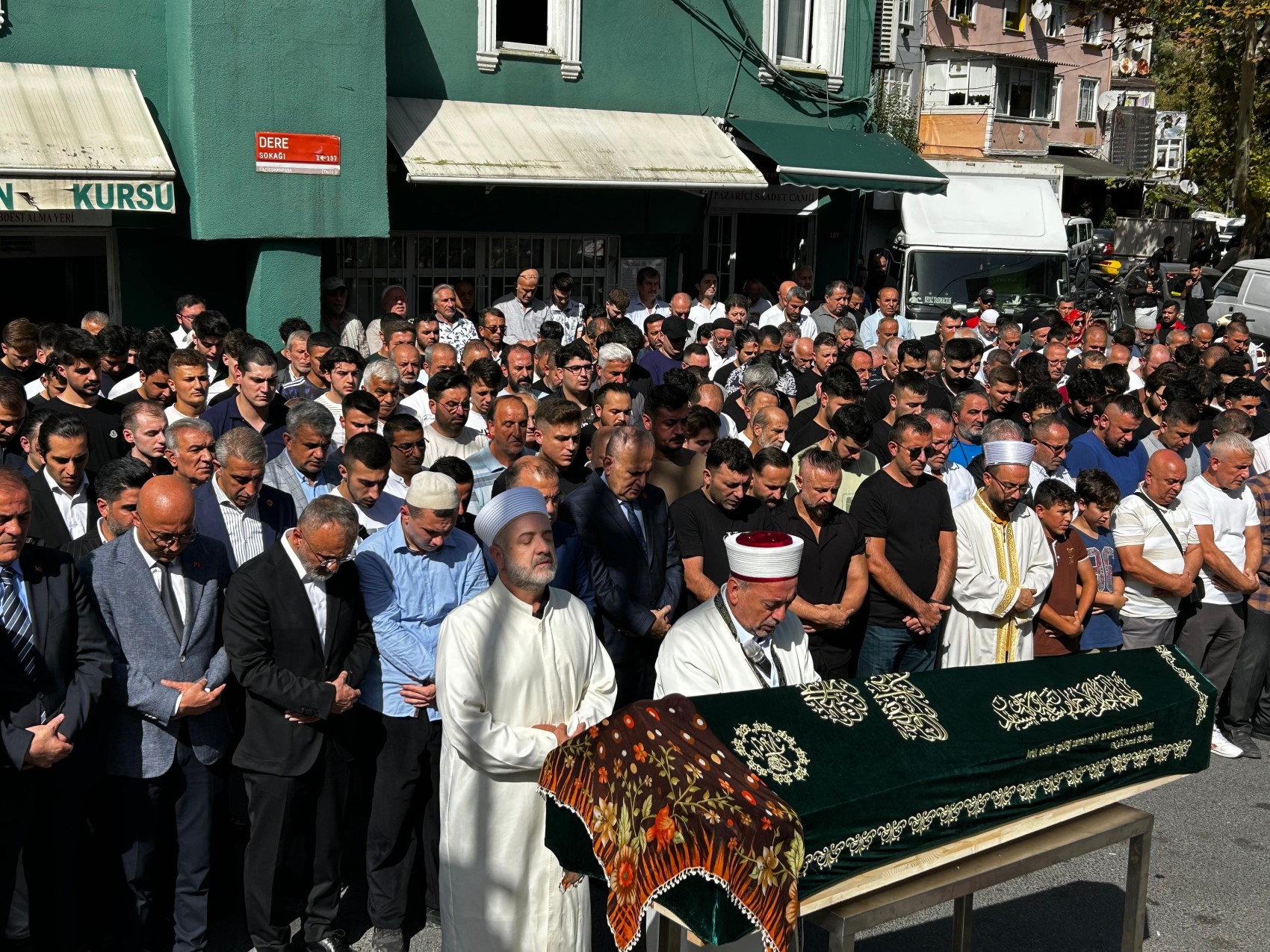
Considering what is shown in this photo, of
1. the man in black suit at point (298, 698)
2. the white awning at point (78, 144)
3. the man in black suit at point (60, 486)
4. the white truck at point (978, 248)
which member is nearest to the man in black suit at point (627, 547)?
the man in black suit at point (298, 698)

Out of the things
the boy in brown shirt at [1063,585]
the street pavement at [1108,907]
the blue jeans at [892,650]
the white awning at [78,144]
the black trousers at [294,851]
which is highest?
the white awning at [78,144]

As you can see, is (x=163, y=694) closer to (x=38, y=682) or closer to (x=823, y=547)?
(x=38, y=682)

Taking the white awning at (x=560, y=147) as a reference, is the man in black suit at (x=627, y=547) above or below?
below

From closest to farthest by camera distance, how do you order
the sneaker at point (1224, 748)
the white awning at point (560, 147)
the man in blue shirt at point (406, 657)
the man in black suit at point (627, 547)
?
the man in blue shirt at point (406, 657) < the man in black suit at point (627, 547) < the sneaker at point (1224, 748) < the white awning at point (560, 147)

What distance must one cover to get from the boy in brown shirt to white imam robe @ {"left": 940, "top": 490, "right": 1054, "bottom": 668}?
11cm

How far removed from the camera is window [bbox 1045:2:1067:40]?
44.6 m

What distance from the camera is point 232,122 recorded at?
42.9 feet

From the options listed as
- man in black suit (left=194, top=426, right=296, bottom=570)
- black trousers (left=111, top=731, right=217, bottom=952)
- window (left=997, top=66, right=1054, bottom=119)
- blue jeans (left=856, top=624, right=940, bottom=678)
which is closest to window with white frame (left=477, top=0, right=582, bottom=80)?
blue jeans (left=856, top=624, right=940, bottom=678)

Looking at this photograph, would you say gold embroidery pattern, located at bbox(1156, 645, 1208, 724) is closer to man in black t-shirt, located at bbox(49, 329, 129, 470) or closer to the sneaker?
the sneaker

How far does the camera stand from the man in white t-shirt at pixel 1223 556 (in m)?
8.14

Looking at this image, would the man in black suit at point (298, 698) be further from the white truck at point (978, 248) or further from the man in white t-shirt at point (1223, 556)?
the white truck at point (978, 248)

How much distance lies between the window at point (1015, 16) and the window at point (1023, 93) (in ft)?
5.19

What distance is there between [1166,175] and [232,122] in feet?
118

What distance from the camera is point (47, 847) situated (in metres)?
5.25
